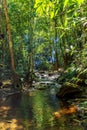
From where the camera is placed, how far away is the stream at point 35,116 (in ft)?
25.2

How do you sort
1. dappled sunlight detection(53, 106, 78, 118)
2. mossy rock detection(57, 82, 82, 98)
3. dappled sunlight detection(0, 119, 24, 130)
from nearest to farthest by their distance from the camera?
1. dappled sunlight detection(0, 119, 24, 130)
2. dappled sunlight detection(53, 106, 78, 118)
3. mossy rock detection(57, 82, 82, 98)

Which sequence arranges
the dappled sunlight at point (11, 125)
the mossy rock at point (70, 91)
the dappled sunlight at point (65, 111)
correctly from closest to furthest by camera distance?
the dappled sunlight at point (11, 125) → the dappled sunlight at point (65, 111) → the mossy rock at point (70, 91)

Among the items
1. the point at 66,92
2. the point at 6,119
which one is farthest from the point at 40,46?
the point at 6,119

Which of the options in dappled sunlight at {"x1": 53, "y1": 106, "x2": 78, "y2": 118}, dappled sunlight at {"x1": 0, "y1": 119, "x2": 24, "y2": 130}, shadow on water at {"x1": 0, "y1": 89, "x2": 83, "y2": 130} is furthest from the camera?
dappled sunlight at {"x1": 53, "y1": 106, "x2": 78, "y2": 118}

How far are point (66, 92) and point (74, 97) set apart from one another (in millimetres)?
461

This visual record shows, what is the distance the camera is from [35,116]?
29.5ft

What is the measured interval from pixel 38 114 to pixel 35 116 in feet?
Result: 0.97

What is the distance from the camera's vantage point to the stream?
25.2ft

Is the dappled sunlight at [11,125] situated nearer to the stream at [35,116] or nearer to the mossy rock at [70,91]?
the stream at [35,116]

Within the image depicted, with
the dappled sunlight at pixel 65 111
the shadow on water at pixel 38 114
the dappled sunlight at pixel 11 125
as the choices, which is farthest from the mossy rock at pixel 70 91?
the dappled sunlight at pixel 11 125

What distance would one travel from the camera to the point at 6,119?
8.72m

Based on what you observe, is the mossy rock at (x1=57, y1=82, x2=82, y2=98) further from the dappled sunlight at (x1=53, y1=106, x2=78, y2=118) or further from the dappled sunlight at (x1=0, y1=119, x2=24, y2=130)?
the dappled sunlight at (x1=0, y1=119, x2=24, y2=130)

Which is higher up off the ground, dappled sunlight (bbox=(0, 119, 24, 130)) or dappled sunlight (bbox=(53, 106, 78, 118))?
dappled sunlight (bbox=(0, 119, 24, 130))

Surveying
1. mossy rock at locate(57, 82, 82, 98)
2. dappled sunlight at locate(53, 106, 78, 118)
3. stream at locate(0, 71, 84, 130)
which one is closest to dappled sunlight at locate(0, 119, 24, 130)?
stream at locate(0, 71, 84, 130)
